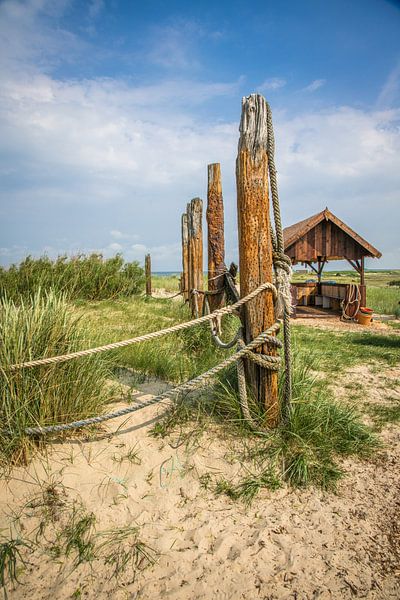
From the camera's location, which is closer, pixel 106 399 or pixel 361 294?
pixel 106 399

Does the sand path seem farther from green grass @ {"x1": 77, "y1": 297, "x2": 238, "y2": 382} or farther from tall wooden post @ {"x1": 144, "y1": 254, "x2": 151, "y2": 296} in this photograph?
tall wooden post @ {"x1": 144, "y1": 254, "x2": 151, "y2": 296}

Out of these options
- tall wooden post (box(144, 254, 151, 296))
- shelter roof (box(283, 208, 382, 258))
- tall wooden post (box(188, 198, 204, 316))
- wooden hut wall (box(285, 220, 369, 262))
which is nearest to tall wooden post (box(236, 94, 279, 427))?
tall wooden post (box(188, 198, 204, 316))

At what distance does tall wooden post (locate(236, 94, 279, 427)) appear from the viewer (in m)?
2.78

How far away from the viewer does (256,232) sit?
284cm

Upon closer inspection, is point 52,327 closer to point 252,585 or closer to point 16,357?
point 16,357

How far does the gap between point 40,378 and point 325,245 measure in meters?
11.4

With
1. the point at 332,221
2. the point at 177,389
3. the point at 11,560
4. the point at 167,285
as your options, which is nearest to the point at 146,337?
the point at 177,389

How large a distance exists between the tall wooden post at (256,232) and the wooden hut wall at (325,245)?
31.9 ft

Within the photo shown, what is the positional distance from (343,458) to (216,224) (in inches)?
150

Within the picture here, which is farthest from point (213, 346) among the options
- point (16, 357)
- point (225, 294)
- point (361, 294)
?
point (361, 294)

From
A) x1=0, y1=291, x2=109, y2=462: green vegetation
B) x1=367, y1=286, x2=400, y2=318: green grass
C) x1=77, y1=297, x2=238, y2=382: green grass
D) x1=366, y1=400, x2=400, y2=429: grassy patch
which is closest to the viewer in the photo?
x1=0, y1=291, x2=109, y2=462: green vegetation

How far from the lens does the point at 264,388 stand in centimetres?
289

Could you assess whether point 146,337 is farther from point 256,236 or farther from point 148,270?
point 148,270

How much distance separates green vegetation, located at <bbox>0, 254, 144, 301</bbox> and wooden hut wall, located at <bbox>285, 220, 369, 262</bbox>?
619 centimetres
